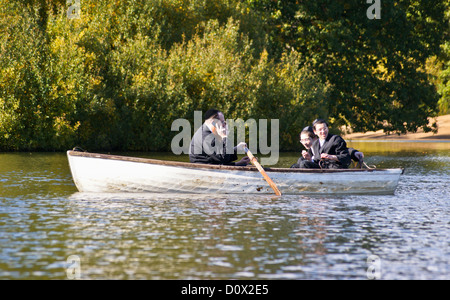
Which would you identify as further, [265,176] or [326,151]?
[326,151]

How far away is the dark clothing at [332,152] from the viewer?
62.4 ft

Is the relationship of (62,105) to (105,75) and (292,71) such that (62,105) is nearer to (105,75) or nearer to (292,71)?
(105,75)

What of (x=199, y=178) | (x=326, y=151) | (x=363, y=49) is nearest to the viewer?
Answer: (x=199, y=178)

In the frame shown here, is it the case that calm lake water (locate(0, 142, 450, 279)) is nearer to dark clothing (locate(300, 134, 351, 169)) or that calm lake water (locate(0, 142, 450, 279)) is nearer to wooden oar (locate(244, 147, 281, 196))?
wooden oar (locate(244, 147, 281, 196))

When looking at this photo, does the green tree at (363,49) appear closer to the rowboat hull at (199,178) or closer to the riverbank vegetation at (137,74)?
the riverbank vegetation at (137,74)

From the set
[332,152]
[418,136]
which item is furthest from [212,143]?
[418,136]

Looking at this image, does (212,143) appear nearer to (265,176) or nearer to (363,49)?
(265,176)

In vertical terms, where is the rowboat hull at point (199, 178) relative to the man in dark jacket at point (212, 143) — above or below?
below

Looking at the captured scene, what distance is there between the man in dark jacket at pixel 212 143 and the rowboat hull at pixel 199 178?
1.78 feet

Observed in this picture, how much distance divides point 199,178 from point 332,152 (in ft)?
11.5

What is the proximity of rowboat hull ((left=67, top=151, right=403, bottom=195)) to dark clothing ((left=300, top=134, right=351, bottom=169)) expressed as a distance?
393mm

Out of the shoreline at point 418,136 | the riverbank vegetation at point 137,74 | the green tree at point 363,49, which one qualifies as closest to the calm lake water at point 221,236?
the riverbank vegetation at point 137,74

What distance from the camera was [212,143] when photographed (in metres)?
18.6
